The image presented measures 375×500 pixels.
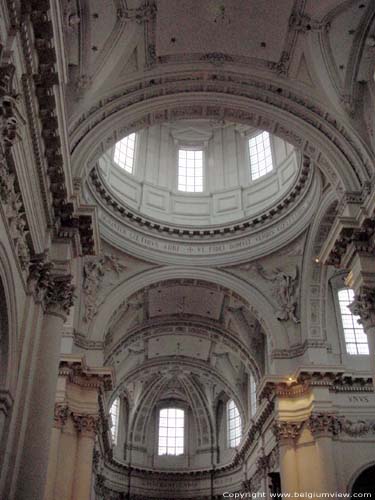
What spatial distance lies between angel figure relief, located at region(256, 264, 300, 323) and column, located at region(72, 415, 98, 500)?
7.74m

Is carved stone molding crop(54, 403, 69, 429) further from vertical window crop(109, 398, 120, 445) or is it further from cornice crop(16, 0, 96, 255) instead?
vertical window crop(109, 398, 120, 445)

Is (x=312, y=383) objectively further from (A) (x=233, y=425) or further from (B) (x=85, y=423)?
(A) (x=233, y=425)

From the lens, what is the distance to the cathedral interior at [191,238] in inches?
398

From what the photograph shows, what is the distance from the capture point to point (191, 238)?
23547mm

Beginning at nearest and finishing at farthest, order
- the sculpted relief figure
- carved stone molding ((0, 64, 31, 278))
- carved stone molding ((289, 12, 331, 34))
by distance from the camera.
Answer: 1. carved stone molding ((0, 64, 31, 278))
2. carved stone molding ((289, 12, 331, 34))
3. the sculpted relief figure

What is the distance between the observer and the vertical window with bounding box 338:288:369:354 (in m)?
21.0

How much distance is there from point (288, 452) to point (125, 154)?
1365 cm

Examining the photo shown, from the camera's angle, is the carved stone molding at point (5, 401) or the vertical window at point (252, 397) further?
the vertical window at point (252, 397)

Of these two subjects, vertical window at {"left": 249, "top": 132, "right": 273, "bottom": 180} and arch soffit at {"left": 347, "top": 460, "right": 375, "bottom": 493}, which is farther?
vertical window at {"left": 249, "top": 132, "right": 273, "bottom": 180}

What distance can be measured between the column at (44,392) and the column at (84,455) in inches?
373

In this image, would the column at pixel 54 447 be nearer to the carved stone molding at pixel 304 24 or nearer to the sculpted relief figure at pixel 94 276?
the sculpted relief figure at pixel 94 276

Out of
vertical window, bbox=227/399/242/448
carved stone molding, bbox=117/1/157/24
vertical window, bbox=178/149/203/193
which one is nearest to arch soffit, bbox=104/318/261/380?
vertical window, bbox=178/149/203/193

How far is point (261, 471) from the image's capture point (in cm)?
2411

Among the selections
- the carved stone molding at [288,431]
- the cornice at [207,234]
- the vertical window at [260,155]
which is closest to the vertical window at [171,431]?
the cornice at [207,234]
